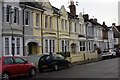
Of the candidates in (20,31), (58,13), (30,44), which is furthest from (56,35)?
(20,31)

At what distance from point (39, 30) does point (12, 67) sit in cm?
1563

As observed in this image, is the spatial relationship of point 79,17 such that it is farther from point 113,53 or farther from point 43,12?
point 43,12

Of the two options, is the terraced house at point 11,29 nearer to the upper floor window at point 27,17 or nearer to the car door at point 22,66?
the upper floor window at point 27,17

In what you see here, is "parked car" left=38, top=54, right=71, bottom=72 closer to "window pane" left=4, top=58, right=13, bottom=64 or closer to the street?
the street

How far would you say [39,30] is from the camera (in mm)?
34344

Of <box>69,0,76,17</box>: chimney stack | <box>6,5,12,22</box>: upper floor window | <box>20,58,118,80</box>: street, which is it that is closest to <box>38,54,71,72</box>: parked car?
<box>20,58,118,80</box>: street

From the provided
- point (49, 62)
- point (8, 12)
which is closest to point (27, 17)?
point (8, 12)

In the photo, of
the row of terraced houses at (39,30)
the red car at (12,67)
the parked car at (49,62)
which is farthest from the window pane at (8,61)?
the row of terraced houses at (39,30)

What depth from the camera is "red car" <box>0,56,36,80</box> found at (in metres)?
18.3

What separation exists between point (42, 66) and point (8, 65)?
735 cm

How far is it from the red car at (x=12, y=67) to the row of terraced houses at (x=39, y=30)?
6.96 m

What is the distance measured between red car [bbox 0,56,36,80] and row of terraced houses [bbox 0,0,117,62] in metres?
6.96

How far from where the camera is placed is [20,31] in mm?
30234

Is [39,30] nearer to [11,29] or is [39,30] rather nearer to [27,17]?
[27,17]
